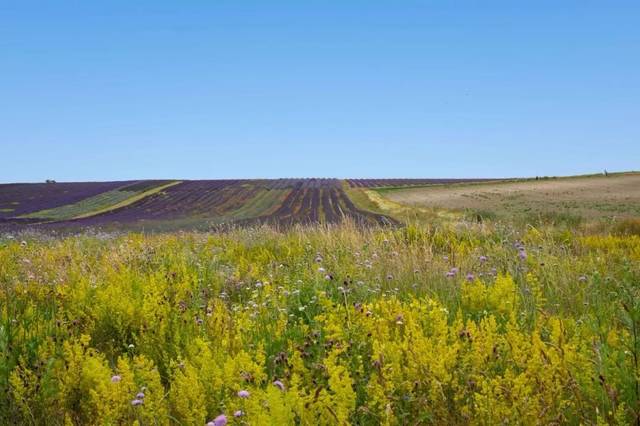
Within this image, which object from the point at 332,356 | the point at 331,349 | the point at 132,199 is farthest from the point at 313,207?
the point at 332,356

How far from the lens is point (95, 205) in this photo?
177 ft

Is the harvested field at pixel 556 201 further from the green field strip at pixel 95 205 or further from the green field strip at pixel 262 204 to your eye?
the green field strip at pixel 95 205

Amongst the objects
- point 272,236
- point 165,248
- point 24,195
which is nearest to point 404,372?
point 165,248

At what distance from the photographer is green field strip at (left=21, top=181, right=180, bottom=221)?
45.6 metres

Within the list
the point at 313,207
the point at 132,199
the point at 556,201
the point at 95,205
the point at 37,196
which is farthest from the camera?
the point at 37,196

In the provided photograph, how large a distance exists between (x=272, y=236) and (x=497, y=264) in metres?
6.38

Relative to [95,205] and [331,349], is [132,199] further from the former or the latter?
[331,349]

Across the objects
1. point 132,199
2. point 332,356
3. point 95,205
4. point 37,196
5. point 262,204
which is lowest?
point 262,204

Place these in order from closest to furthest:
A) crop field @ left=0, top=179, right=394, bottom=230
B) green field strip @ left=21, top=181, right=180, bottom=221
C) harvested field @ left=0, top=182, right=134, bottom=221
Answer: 1. crop field @ left=0, top=179, right=394, bottom=230
2. green field strip @ left=21, top=181, right=180, bottom=221
3. harvested field @ left=0, top=182, right=134, bottom=221

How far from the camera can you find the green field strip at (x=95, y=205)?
45.6 meters

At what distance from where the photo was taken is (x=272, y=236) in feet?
42.0

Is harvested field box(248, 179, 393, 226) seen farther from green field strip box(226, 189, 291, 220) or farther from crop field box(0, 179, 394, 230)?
green field strip box(226, 189, 291, 220)

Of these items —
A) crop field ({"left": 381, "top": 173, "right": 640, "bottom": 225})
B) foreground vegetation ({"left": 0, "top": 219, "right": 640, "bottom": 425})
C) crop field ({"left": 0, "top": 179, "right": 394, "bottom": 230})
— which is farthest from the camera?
crop field ({"left": 0, "top": 179, "right": 394, "bottom": 230})

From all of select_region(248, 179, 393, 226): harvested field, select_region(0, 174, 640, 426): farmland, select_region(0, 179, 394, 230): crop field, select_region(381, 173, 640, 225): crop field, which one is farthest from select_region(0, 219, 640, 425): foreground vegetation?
select_region(248, 179, 393, 226): harvested field
